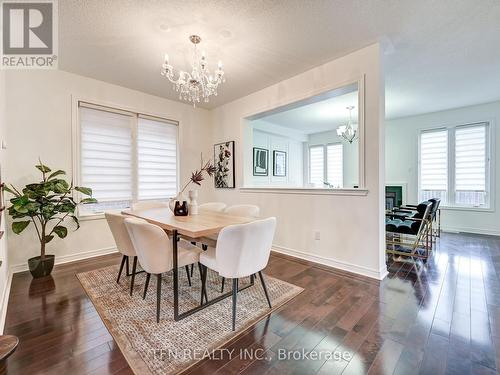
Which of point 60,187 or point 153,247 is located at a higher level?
point 60,187

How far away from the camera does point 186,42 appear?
8.27 feet

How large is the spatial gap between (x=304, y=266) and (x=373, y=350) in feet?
4.97

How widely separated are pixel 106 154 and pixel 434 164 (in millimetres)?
6545

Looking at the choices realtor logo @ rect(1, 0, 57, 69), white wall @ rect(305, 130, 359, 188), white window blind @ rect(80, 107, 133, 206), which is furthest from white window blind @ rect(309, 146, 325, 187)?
realtor logo @ rect(1, 0, 57, 69)

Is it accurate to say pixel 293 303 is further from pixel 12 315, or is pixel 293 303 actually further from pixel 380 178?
pixel 12 315

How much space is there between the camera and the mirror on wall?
5.17 m

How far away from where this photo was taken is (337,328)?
5.62 feet

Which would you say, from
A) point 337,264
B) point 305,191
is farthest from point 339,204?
point 337,264

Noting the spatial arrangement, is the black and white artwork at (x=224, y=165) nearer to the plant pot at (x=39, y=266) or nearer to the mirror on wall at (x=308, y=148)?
the mirror on wall at (x=308, y=148)

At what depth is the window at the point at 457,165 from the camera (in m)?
4.57

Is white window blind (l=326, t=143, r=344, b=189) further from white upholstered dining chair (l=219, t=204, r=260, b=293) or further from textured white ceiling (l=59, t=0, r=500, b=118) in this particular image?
white upholstered dining chair (l=219, t=204, r=260, b=293)

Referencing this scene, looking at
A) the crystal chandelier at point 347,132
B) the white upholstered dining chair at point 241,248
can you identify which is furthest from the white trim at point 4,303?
the crystal chandelier at point 347,132

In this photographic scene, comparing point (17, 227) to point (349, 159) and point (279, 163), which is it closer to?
point (279, 163)

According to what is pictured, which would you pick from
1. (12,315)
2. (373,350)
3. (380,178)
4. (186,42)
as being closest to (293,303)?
(373,350)
